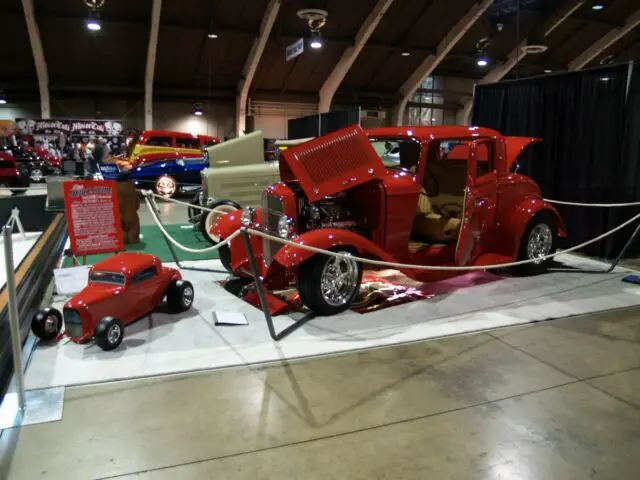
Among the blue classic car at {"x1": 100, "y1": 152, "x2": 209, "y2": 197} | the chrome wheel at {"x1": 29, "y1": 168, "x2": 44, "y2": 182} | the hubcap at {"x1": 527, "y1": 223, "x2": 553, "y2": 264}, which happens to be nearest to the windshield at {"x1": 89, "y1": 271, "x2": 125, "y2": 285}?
the hubcap at {"x1": 527, "y1": 223, "x2": 553, "y2": 264}

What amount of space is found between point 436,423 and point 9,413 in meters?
2.52

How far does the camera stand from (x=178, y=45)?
17594 millimetres

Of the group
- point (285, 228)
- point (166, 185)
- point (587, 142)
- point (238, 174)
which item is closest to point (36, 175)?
point (166, 185)

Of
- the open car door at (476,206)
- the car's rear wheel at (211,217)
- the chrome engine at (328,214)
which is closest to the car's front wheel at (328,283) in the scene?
the chrome engine at (328,214)

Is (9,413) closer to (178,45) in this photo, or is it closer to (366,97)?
→ (178,45)

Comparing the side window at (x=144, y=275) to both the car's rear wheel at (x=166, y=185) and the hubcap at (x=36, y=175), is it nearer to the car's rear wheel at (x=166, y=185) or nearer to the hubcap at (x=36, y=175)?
the car's rear wheel at (x=166, y=185)

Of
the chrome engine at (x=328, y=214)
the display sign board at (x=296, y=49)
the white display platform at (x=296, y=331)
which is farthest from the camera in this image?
the display sign board at (x=296, y=49)

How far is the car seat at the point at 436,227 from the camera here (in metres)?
5.61

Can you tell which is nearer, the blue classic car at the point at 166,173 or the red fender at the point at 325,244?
the red fender at the point at 325,244

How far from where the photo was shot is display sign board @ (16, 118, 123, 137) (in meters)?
17.8

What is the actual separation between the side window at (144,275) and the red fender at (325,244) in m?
1.08

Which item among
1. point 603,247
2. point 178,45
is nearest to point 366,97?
point 178,45

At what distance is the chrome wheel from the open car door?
611 inches

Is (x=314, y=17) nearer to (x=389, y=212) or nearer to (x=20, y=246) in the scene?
(x=20, y=246)
